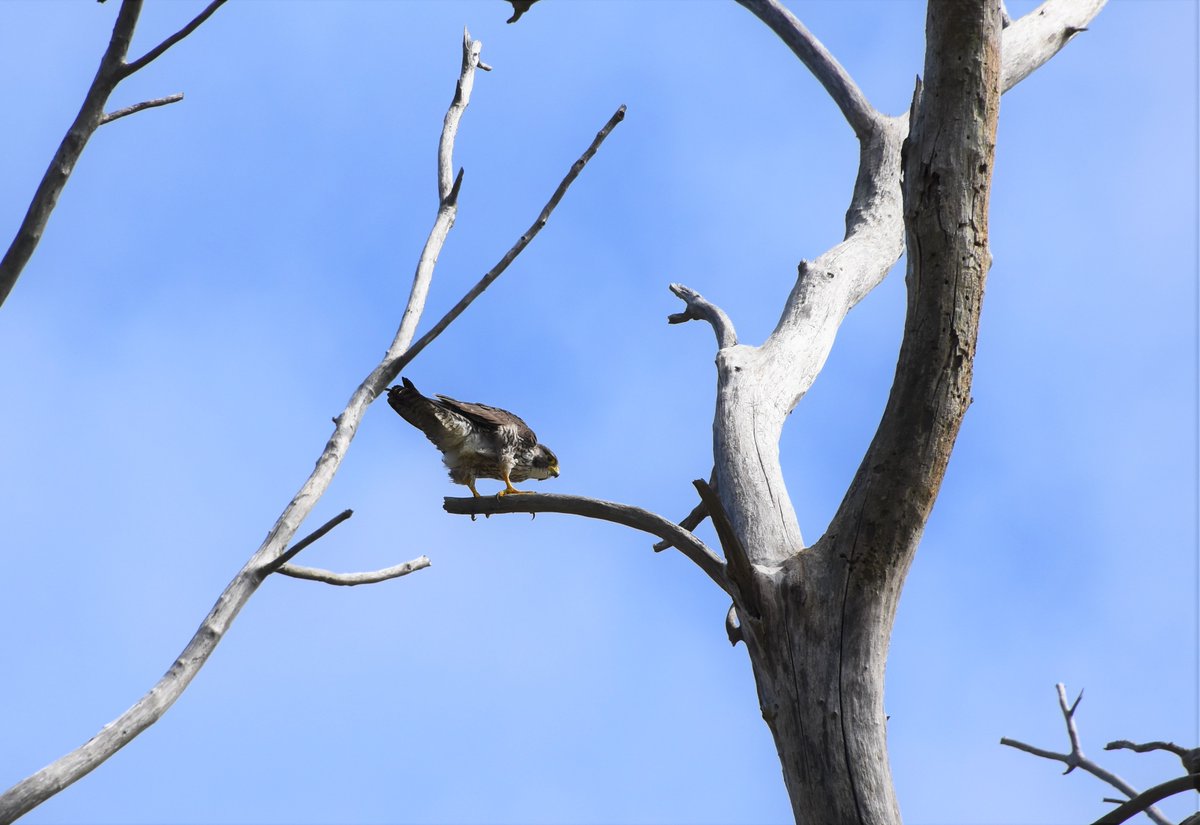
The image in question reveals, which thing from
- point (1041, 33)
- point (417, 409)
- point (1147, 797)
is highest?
point (1041, 33)

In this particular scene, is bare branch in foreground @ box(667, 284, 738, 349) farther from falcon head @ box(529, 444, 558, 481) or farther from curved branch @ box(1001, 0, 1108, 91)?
curved branch @ box(1001, 0, 1108, 91)

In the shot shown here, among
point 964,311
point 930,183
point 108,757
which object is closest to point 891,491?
point 964,311

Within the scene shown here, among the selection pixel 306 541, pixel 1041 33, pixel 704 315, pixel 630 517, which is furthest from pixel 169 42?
pixel 1041 33

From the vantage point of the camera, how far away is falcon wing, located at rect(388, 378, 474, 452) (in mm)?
5777

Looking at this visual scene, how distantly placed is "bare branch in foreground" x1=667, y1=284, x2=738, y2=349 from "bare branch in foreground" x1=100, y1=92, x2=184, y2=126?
3354mm

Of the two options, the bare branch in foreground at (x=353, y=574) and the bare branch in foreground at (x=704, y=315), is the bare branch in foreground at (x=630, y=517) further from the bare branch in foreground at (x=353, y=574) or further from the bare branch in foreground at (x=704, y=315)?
the bare branch in foreground at (x=704, y=315)

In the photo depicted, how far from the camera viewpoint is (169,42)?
283 centimetres

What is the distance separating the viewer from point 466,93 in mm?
6074

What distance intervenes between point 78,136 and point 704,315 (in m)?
4.23

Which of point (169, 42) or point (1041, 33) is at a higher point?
point (1041, 33)

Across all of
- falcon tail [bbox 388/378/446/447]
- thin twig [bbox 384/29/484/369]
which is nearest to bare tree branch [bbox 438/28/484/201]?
thin twig [bbox 384/29/484/369]

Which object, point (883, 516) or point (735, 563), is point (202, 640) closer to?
point (735, 563)

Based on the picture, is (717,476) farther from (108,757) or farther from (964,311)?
(108,757)

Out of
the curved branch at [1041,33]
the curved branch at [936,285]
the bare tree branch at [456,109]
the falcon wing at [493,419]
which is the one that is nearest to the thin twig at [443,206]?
the bare tree branch at [456,109]
